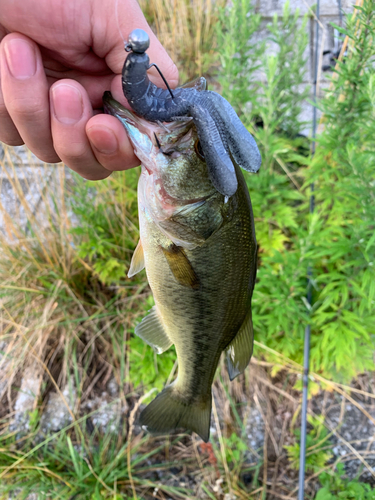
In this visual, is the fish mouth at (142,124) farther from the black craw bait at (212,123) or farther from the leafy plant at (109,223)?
the leafy plant at (109,223)

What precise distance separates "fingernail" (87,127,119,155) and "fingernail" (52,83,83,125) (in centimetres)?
8

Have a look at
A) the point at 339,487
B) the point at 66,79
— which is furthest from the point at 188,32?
the point at 339,487

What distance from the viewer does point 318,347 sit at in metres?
2.13

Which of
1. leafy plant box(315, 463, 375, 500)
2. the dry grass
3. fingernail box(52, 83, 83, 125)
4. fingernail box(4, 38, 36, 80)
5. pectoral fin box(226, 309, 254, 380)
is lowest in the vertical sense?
leafy plant box(315, 463, 375, 500)

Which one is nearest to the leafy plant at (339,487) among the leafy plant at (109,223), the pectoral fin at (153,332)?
the pectoral fin at (153,332)

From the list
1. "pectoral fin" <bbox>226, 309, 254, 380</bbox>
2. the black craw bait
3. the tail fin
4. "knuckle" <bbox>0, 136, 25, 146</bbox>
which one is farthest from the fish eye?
the tail fin

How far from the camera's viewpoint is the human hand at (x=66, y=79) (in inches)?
39.3

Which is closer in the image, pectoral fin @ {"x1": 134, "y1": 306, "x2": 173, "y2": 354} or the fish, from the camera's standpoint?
the fish

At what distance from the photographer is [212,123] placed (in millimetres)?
→ 787

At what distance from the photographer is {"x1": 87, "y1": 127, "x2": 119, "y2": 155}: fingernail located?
1002mm

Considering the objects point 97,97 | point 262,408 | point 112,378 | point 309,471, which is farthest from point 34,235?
point 309,471

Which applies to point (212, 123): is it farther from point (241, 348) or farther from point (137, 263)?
point (241, 348)

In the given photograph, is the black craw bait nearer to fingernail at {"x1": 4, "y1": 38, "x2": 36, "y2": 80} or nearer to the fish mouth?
the fish mouth

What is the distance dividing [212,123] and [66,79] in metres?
0.55
